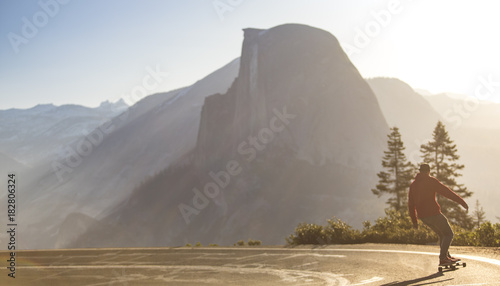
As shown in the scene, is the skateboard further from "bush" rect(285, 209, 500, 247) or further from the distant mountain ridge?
the distant mountain ridge

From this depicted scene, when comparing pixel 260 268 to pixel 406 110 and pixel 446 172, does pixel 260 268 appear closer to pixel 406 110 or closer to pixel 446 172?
pixel 446 172

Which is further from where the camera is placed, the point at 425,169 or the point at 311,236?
the point at 311,236

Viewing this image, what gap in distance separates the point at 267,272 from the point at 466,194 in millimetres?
49011

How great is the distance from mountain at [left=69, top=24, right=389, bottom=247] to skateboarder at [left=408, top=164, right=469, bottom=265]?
76810 mm

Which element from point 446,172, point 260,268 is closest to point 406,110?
point 446,172

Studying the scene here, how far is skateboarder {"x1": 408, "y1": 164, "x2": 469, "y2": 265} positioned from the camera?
31.7ft

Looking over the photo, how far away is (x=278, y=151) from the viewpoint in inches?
3999

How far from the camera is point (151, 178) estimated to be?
510ft

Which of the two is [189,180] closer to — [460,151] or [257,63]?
[257,63]

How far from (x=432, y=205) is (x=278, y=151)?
91.7 metres

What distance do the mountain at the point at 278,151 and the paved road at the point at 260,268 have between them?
71.6 metres

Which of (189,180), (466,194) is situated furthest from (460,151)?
(466,194)

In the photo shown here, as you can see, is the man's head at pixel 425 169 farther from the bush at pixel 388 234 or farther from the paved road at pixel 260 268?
the bush at pixel 388 234

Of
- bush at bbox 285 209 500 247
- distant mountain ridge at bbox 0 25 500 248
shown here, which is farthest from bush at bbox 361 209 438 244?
distant mountain ridge at bbox 0 25 500 248
